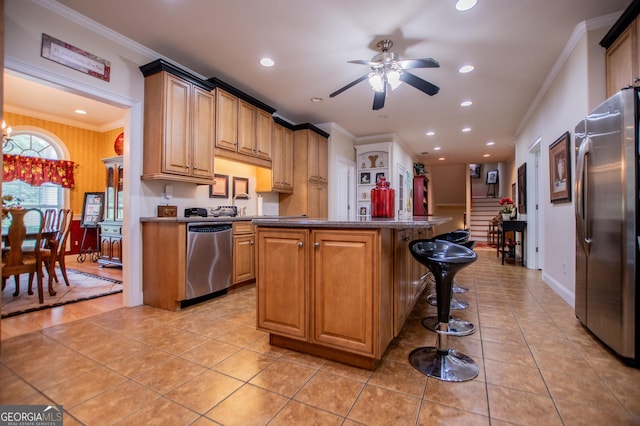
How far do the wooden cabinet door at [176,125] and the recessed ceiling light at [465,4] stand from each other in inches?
106

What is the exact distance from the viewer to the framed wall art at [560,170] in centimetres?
317

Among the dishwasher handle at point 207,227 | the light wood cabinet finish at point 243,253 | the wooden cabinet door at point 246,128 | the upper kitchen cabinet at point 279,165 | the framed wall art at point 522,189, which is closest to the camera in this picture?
the dishwasher handle at point 207,227

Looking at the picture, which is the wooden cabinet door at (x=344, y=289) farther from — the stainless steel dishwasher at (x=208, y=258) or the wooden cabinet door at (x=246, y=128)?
the wooden cabinet door at (x=246, y=128)

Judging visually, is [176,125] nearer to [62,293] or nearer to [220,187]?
[220,187]

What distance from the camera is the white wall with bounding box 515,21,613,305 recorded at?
263 cm

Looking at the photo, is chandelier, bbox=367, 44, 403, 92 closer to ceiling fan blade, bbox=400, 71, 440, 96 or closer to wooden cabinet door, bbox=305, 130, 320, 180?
ceiling fan blade, bbox=400, 71, 440, 96

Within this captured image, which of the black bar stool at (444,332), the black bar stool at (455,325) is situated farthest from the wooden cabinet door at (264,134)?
the black bar stool at (455,325)

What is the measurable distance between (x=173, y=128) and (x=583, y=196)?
3698 mm

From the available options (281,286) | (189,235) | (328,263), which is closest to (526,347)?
(328,263)

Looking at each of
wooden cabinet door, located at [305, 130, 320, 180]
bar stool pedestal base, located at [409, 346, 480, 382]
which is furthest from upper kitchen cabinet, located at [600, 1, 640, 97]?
wooden cabinet door, located at [305, 130, 320, 180]

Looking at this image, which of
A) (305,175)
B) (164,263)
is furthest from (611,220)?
(305,175)

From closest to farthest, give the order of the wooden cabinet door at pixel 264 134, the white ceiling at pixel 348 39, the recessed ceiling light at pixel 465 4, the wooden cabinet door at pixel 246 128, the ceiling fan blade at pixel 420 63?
the recessed ceiling light at pixel 465 4
the white ceiling at pixel 348 39
the ceiling fan blade at pixel 420 63
the wooden cabinet door at pixel 246 128
the wooden cabinet door at pixel 264 134

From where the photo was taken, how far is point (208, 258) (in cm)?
315

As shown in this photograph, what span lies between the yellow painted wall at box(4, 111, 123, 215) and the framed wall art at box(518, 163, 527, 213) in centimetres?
795
